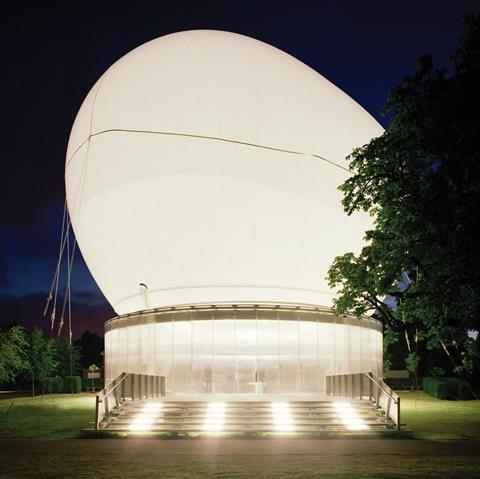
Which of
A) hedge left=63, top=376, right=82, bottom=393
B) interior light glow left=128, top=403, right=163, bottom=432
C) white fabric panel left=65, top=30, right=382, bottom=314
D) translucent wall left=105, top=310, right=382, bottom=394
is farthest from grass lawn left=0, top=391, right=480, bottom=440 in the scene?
hedge left=63, top=376, right=82, bottom=393

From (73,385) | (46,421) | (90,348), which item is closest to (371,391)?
(46,421)

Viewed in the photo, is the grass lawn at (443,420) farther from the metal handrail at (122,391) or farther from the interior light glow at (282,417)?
the metal handrail at (122,391)

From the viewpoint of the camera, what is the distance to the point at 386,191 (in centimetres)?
1434

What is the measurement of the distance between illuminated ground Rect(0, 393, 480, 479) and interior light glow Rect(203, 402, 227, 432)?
220 cm

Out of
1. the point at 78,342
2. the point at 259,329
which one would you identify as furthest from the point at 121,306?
the point at 78,342

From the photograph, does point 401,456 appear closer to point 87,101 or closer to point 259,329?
point 259,329

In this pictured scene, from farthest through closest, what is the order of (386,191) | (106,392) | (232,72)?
(232,72), (106,392), (386,191)

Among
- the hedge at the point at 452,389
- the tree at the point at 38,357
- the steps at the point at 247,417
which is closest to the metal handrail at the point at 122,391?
the steps at the point at 247,417

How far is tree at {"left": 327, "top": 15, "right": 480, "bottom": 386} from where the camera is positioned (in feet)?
41.9

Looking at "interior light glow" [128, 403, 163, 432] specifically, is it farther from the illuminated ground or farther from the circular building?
the circular building

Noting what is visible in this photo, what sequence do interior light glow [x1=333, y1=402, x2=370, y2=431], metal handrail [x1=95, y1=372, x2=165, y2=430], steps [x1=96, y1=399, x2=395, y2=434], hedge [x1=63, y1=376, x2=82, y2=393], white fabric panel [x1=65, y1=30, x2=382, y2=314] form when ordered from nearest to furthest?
steps [x1=96, y1=399, x2=395, y2=434], interior light glow [x1=333, y1=402, x2=370, y2=431], metal handrail [x1=95, y1=372, x2=165, y2=430], white fabric panel [x1=65, y1=30, x2=382, y2=314], hedge [x1=63, y1=376, x2=82, y2=393]

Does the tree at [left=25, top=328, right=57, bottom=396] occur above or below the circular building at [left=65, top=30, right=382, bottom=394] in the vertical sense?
below

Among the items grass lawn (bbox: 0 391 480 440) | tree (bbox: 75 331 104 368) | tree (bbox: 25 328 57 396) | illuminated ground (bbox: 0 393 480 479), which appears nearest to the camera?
illuminated ground (bbox: 0 393 480 479)

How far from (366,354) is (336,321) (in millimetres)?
3257
